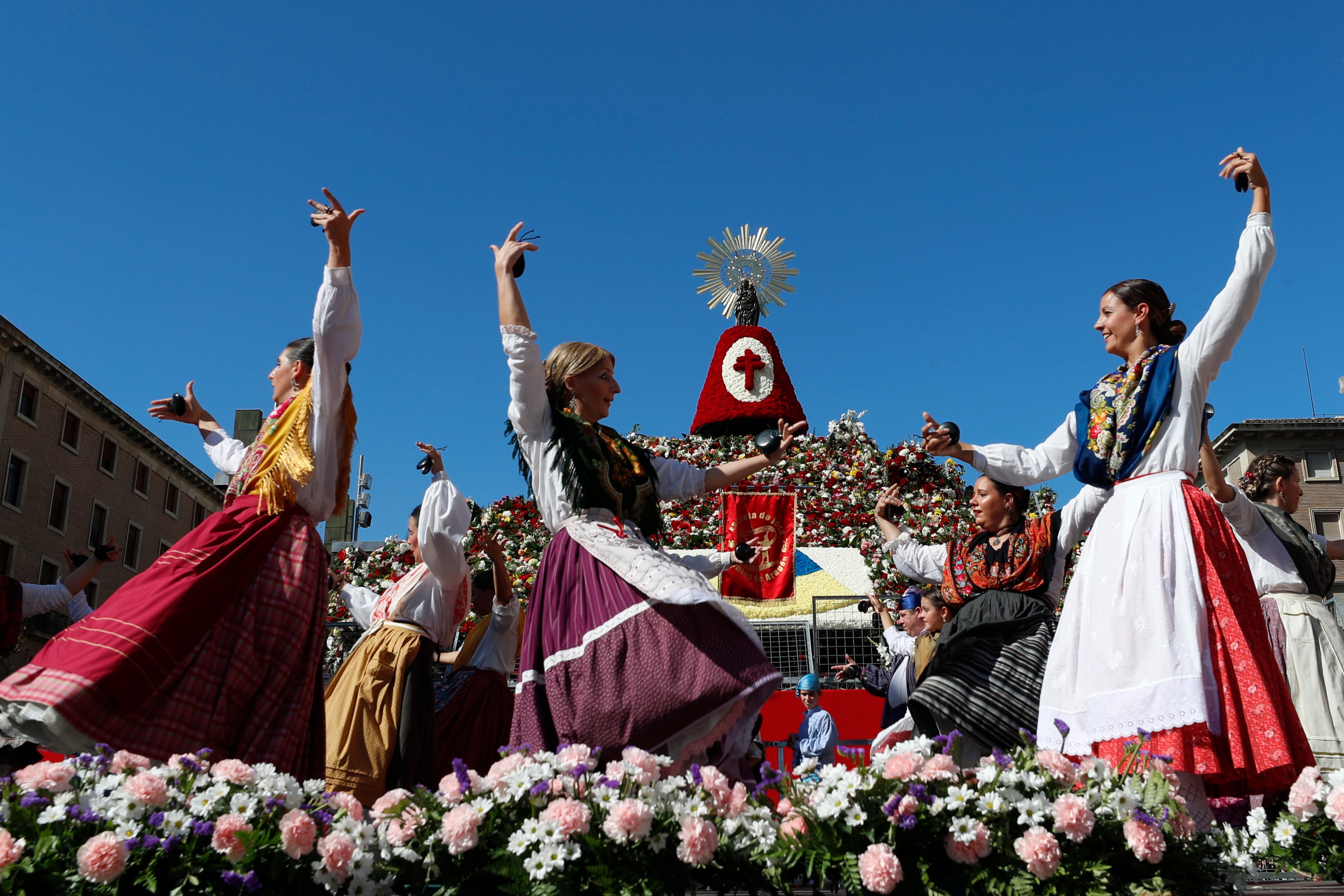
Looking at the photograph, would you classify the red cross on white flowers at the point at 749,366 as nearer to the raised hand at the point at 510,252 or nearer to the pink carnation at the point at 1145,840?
the raised hand at the point at 510,252

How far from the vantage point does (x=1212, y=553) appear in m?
3.12

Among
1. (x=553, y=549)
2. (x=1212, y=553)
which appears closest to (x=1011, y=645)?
(x=1212, y=553)

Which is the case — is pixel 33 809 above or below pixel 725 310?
below

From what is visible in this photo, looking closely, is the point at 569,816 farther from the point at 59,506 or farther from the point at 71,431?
the point at 71,431

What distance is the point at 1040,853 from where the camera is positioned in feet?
6.36

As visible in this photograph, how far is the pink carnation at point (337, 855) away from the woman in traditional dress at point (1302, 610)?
12.0 ft

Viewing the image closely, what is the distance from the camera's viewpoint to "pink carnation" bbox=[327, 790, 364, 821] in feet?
7.27

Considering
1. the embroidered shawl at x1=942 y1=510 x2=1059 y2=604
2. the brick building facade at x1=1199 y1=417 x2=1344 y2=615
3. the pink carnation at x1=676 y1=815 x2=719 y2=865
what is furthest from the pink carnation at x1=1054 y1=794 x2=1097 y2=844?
the brick building facade at x1=1199 y1=417 x2=1344 y2=615

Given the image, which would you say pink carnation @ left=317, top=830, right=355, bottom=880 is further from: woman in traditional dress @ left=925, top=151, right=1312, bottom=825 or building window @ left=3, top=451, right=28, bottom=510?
building window @ left=3, top=451, right=28, bottom=510

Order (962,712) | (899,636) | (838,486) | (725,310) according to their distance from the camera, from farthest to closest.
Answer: (725,310) < (838,486) < (899,636) < (962,712)

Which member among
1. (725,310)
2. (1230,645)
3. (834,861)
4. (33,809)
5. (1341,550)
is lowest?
(834,861)

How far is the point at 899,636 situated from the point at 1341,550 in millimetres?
2579

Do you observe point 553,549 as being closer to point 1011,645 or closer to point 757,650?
point 757,650

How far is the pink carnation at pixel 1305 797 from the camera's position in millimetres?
2459
